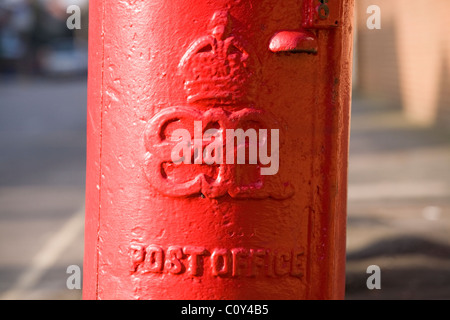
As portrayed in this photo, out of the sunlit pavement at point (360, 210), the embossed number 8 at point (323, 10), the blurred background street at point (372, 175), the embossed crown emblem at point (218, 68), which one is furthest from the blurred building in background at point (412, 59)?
the embossed crown emblem at point (218, 68)

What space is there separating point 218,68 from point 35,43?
46608 mm

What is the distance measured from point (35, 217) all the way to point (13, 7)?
149 ft

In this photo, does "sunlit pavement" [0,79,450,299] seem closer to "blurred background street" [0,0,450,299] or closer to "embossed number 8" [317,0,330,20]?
"blurred background street" [0,0,450,299]

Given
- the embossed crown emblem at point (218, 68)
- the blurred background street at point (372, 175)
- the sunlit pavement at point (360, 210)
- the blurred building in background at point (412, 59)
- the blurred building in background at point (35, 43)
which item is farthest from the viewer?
the blurred building in background at point (35, 43)

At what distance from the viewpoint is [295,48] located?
195 cm

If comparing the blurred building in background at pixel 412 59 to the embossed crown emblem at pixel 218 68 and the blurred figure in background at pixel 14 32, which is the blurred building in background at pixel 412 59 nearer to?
the embossed crown emblem at pixel 218 68

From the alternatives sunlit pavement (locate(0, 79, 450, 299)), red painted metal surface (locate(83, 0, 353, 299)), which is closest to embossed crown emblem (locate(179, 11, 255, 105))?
red painted metal surface (locate(83, 0, 353, 299))

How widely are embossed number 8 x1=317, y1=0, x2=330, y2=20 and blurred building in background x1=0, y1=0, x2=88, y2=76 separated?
28.0 meters

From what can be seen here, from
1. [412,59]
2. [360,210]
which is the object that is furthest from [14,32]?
[360,210]

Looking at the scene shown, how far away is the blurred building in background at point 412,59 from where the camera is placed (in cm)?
1057

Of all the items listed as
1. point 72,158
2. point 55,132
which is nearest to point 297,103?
point 72,158
